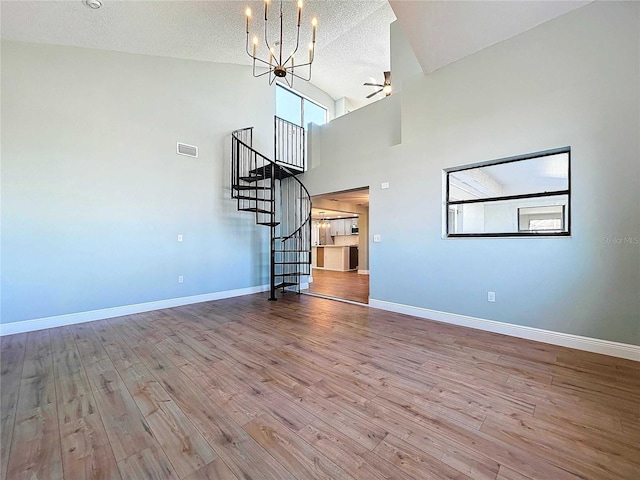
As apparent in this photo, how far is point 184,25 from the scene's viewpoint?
12.6ft

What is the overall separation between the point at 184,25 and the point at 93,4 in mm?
1068

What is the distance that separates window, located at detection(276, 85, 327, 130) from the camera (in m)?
6.31

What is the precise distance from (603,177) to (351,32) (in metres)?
4.89

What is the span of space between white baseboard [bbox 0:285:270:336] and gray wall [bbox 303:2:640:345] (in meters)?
3.11

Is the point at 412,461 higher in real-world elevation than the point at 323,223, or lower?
lower

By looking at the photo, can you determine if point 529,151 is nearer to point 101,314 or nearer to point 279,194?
point 279,194

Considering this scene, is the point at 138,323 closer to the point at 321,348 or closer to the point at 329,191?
Result: the point at 321,348

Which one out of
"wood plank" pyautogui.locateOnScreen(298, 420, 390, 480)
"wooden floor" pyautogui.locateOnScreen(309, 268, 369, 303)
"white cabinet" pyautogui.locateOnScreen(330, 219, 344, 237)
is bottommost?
"wooden floor" pyautogui.locateOnScreen(309, 268, 369, 303)

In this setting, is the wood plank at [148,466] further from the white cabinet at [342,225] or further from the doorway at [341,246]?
the white cabinet at [342,225]

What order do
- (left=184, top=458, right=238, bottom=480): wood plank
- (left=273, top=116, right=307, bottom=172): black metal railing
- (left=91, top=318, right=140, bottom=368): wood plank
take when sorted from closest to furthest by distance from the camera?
(left=184, top=458, right=238, bottom=480): wood plank < (left=91, top=318, right=140, bottom=368): wood plank < (left=273, top=116, right=307, bottom=172): black metal railing

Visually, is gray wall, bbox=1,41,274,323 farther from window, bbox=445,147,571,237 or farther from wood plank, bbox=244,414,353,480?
window, bbox=445,147,571,237

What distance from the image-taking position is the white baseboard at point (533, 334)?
8.56 feet

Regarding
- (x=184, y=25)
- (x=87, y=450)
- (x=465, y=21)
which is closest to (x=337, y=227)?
(x=184, y=25)

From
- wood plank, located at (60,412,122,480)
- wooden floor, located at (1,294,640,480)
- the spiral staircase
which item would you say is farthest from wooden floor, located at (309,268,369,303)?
wood plank, located at (60,412,122,480)
